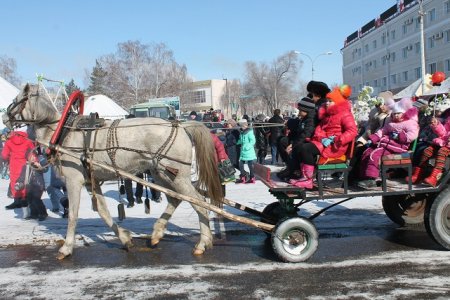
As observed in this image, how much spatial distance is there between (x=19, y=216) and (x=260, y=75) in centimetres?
6563

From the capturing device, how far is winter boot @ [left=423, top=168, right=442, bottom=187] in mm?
5004

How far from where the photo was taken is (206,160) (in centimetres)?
571

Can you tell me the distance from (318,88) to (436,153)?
5.21 feet

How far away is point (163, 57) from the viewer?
56.2 m

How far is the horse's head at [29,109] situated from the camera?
220 inches

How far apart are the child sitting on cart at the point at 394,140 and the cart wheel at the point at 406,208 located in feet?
4.03

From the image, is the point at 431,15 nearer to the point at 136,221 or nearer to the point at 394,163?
the point at 136,221

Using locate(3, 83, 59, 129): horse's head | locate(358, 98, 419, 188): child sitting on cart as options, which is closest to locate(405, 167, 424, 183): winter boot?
locate(358, 98, 419, 188): child sitting on cart

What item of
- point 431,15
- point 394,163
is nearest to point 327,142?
point 394,163

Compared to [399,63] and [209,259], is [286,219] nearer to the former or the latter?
[209,259]

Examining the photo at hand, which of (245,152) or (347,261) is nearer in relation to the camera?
(347,261)

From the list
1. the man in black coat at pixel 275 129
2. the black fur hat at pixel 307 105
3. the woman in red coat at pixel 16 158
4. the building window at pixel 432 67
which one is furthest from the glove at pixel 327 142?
the building window at pixel 432 67

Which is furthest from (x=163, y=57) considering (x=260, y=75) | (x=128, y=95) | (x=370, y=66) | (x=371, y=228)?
(x=371, y=228)

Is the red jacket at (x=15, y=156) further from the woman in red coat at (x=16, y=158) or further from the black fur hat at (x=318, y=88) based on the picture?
the black fur hat at (x=318, y=88)
